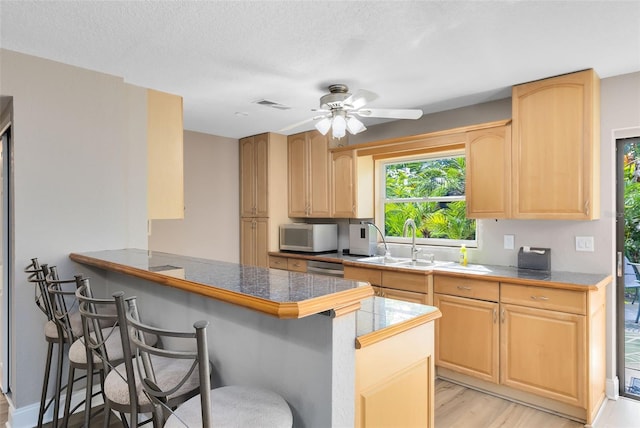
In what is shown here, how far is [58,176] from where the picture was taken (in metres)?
2.52

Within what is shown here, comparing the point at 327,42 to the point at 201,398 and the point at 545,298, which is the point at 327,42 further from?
the point at 545,298

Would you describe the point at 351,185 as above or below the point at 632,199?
above

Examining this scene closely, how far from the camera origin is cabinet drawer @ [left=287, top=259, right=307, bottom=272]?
4.28 m

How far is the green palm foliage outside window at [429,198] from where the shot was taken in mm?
3754

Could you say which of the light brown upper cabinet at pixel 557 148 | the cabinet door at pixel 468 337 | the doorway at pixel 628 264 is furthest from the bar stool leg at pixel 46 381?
the doorway at pixel 628 264

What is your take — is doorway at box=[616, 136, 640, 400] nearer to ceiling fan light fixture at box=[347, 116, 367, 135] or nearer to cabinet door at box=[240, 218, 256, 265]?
ceiling fan light fixture at box=[347, 116, 367, 135]

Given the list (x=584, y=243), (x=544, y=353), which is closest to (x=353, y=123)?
(x=584, y=243)

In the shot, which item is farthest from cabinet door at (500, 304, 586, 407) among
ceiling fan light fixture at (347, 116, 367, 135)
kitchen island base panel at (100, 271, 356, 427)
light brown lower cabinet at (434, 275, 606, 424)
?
kitchen island base panel at (100, 271, 356, 427)

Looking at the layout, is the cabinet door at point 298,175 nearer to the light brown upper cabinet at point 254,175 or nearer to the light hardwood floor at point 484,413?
the light brown upper cabinet at point 254,175

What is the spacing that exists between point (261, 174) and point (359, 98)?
2348mm

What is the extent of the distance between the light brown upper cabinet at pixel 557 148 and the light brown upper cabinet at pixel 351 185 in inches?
64.1

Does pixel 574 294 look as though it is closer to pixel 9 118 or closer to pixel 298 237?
pixel 298 237

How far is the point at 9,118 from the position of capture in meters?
2.56

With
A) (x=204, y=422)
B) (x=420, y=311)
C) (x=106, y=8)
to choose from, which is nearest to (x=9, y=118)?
(x=106, y=8)
